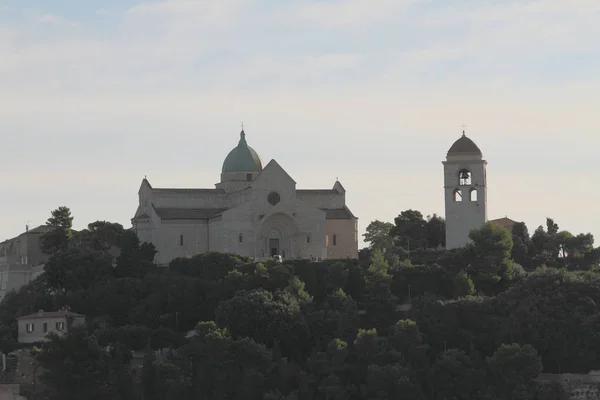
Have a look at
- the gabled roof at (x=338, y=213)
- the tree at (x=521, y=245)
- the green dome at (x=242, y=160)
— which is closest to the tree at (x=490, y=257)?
the tree at (x=521, y=245)

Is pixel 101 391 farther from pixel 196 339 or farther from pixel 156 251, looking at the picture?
pixel 156 251

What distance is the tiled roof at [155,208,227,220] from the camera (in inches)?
3780

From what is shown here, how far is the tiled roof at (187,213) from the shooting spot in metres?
96.0

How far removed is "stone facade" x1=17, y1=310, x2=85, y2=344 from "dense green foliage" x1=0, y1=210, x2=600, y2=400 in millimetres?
932

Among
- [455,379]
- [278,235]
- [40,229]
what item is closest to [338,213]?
[278,235]

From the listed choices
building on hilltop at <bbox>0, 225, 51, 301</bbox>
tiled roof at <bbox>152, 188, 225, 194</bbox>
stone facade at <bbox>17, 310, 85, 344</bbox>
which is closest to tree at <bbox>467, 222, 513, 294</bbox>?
tiled roof at <bbox>152, 188, 225, 194</bbox>

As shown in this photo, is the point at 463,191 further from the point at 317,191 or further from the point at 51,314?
the point at 51,314

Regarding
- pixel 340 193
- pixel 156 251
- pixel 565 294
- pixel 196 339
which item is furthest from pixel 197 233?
pixel 565 294

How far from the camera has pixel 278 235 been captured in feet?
314

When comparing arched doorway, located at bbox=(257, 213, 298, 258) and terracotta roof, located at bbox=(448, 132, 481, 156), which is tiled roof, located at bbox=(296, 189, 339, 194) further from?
terracotta roof, located at bbox=(448, 132, 481, 156)

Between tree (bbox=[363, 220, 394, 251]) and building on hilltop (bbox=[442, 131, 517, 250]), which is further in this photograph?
tree (bbox=[363, 220, 394, 251])

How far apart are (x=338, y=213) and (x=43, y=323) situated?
67.2 feet

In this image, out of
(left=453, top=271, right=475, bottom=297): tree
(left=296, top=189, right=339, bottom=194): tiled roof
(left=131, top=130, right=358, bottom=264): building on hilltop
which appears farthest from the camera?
(left=296, top=189, right=339, bottom=194): tiled roof

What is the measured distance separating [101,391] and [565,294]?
2412cm
